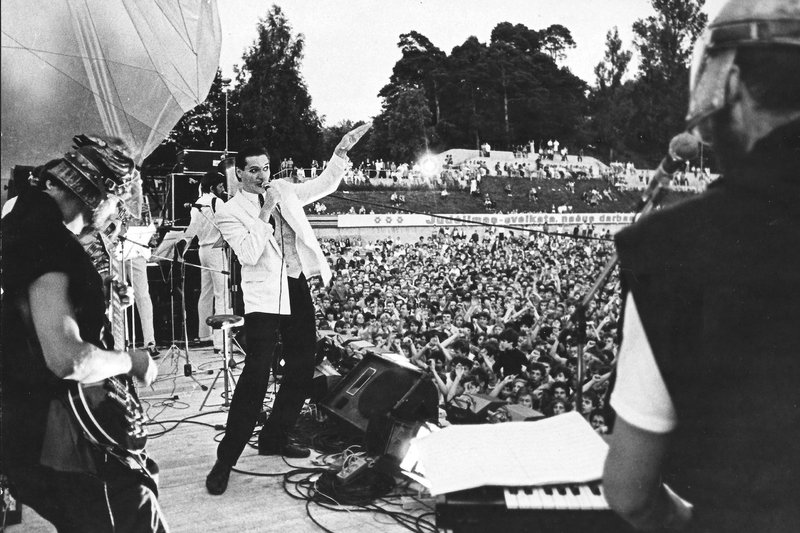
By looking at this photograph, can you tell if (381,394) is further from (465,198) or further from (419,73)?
(465,198)

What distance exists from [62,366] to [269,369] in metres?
1.64

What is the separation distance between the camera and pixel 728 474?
2.45 feet

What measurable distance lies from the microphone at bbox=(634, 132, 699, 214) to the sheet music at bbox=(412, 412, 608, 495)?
544mm

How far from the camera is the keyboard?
1.07 metres

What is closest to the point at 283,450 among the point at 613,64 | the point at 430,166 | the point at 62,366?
the point at 62,366

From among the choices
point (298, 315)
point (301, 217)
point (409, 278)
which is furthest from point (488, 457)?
point (409, 278)

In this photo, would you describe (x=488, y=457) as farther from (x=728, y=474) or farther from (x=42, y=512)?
(x=42, y=512)

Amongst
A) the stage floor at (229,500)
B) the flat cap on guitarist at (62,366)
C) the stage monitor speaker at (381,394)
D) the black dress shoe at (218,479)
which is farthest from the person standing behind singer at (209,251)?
the flat cap on guitarist at (62,366)

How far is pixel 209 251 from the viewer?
19.5ft

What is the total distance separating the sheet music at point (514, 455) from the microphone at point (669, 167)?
544 millimetres

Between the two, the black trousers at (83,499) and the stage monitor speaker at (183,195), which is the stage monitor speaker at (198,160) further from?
the black trousers at (83,499)

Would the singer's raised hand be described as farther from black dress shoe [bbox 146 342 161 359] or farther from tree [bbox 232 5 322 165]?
black dress shoe [bbox 146 342 161 359]

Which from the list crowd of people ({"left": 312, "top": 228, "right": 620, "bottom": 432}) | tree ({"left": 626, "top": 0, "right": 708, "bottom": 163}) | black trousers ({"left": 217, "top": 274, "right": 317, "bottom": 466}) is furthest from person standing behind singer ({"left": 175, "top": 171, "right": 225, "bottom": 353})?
tree ({"left": 626, "top": 0, "right": 708, "bottom": 163})

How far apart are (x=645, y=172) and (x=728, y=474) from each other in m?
1.24
